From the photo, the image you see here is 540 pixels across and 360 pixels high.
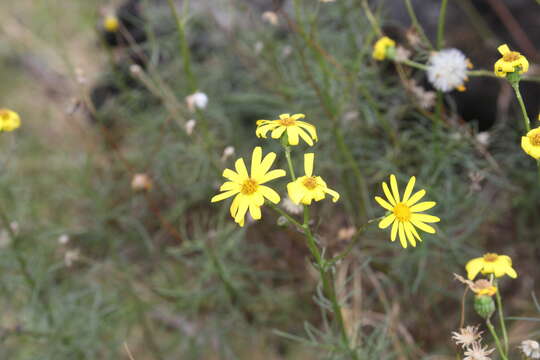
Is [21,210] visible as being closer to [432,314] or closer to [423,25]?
[432,314]

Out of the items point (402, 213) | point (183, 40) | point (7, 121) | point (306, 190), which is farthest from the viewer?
point (183, 40)

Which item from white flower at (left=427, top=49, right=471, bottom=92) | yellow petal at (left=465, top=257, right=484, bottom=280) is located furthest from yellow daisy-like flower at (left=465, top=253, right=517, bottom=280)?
white flower at (left=427, top=49, right=471, bottom=92)

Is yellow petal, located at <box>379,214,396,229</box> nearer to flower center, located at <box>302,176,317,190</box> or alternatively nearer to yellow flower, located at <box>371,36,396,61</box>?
flower center, located at <box>302,176,317,190</box>

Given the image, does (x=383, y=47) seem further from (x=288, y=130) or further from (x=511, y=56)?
(x=288, y=130)

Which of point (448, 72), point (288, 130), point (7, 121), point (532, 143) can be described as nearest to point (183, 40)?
point (7, 121)

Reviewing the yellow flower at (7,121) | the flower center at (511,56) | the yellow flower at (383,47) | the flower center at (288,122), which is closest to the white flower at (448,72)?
the yellow flower at (383,47)
